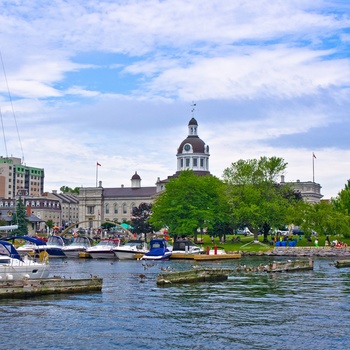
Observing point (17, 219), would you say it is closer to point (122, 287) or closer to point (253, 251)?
point (253, 251)

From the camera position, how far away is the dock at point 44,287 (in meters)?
39.3

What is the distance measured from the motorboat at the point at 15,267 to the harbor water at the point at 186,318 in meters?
4.30

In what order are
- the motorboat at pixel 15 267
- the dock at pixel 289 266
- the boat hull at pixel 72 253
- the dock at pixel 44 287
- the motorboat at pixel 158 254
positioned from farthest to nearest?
the boat hull at pixel 72 253, the motorboat at pixel 158 254, the dock at pixel 289 266, the motorboat at pixel 15 267, the dock at pixel 44 287

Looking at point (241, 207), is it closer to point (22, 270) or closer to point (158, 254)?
point (158, 254)

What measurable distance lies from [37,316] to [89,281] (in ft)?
31.1

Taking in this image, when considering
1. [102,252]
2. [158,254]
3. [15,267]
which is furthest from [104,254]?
[15,267]

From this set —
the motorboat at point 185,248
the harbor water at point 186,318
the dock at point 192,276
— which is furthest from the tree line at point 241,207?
the harbor water at point 186,318

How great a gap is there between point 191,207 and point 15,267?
235 feet

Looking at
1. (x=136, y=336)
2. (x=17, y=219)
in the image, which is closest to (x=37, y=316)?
(x=136, y=336)

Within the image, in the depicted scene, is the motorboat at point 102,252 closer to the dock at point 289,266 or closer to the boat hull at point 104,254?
the boat hull at point 104,254

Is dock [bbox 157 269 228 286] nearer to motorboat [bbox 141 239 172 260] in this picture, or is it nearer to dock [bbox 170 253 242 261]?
dock [bbox 170 253 242 261]

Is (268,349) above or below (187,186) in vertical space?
below

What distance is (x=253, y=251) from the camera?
330 feet

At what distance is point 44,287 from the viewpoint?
4075 centimetres
